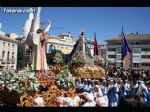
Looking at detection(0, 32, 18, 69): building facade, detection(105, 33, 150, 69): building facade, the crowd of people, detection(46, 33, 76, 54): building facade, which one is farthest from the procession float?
detection(105, 33, 150, 69): building facade

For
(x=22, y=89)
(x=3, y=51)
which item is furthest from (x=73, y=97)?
(x=3, y=51)

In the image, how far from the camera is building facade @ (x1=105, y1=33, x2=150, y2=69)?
61.4m

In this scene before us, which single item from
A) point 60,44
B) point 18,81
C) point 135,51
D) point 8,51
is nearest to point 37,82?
point 18,81

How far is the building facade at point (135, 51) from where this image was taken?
61406mm

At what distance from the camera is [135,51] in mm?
63000

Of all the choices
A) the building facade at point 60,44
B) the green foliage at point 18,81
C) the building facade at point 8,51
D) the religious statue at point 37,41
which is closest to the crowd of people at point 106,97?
the green foliage at point 18,81

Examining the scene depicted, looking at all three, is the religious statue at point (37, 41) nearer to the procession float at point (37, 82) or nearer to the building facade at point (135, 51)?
the procession float at point (37, 82)

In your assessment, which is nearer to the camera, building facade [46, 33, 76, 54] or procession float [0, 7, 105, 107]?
procession float [0, 7, 105, 107]

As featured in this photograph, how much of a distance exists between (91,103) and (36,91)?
232cm

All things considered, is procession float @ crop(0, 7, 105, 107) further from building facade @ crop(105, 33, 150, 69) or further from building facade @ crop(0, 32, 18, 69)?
building facade @ crop(105, 33, 150, 69)

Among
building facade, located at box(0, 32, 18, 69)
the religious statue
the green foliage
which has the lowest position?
the green foliage

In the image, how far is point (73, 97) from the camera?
9.52m

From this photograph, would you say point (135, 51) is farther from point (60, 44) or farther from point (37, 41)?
point (37, 41)
